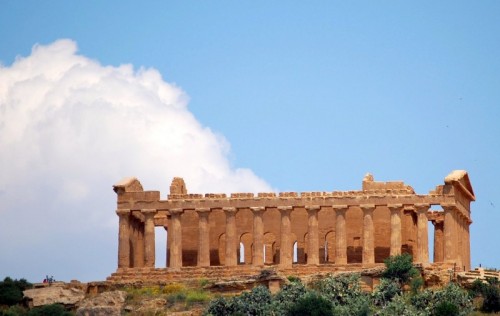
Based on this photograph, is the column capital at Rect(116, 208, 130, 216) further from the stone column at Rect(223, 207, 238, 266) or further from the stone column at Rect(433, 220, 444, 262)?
the stone column at Rect(433, 220, 444, 262)

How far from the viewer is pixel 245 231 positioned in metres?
148

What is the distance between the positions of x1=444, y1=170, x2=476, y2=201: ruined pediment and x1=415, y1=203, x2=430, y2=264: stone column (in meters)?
2.20

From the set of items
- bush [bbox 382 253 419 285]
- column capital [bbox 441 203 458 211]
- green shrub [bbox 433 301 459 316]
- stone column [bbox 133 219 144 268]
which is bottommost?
green shrub [bbox 433 301 459 316]

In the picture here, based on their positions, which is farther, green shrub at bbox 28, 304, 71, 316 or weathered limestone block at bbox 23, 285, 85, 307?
weathered limestone block at bbox 23, 285, 85, 307

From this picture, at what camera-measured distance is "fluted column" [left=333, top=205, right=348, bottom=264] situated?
5655 inches

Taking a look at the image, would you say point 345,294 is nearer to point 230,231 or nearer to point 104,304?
point 230,231

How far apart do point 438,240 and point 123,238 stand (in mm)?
21261

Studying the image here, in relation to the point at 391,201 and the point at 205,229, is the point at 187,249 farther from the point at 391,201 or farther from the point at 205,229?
the point at 391,201

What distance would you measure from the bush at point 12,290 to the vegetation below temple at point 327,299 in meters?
0.06

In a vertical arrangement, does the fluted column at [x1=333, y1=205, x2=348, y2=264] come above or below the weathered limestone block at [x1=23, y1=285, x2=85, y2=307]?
above

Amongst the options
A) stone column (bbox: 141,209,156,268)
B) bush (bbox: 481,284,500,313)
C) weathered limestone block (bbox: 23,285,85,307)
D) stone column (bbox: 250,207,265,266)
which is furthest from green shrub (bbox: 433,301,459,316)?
stone column (bbox: 141,209,156,268)

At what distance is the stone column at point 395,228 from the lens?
14300cm

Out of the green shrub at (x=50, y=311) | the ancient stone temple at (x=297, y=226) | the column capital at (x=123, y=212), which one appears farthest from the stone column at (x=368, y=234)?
the green shrub at (x=50, y=311)

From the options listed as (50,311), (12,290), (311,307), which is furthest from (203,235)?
(311,307)
